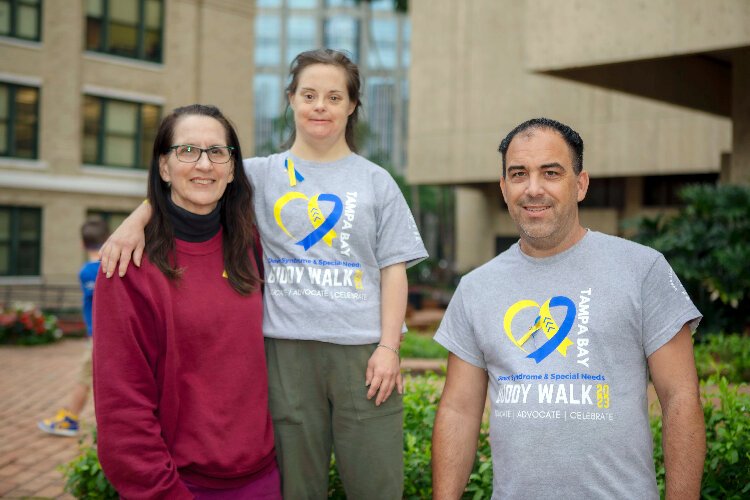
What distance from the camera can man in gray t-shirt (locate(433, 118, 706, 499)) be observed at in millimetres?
2342

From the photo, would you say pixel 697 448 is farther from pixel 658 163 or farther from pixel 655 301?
pixel 658 163

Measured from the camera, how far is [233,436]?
280 cm

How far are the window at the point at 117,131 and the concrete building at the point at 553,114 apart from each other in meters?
8.13

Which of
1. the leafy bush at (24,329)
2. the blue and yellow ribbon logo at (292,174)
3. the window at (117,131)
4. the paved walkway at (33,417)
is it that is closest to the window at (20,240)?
the window at (117,131)

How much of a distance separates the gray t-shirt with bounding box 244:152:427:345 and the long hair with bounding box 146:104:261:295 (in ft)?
0.48

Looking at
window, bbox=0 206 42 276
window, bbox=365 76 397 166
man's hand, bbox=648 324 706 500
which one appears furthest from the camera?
window, bbox=365 76 397 166

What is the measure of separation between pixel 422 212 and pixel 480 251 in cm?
2783

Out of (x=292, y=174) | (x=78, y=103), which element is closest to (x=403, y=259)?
(x=292, y=174)

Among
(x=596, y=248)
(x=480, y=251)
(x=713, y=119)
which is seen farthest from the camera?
(x=480, y=251)

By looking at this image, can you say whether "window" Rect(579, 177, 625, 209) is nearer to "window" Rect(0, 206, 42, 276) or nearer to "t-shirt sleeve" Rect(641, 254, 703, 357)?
"window" Rect(0, 206, 42, 276)

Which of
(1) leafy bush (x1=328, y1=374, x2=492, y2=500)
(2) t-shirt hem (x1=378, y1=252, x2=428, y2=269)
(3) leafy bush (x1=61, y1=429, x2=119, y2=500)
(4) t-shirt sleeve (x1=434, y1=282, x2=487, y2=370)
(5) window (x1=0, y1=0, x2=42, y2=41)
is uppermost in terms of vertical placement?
(5) window (x1=0, y1=0, x2=42, y2=41)

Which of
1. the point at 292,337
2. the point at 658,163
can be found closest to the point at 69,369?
the point at 292,337

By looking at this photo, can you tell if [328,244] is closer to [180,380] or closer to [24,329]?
[180,380]

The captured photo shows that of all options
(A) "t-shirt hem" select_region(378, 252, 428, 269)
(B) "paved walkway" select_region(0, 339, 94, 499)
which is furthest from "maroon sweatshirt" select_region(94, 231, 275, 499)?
(B) "paved walkway" select_region(0, 339, 94, 499)
